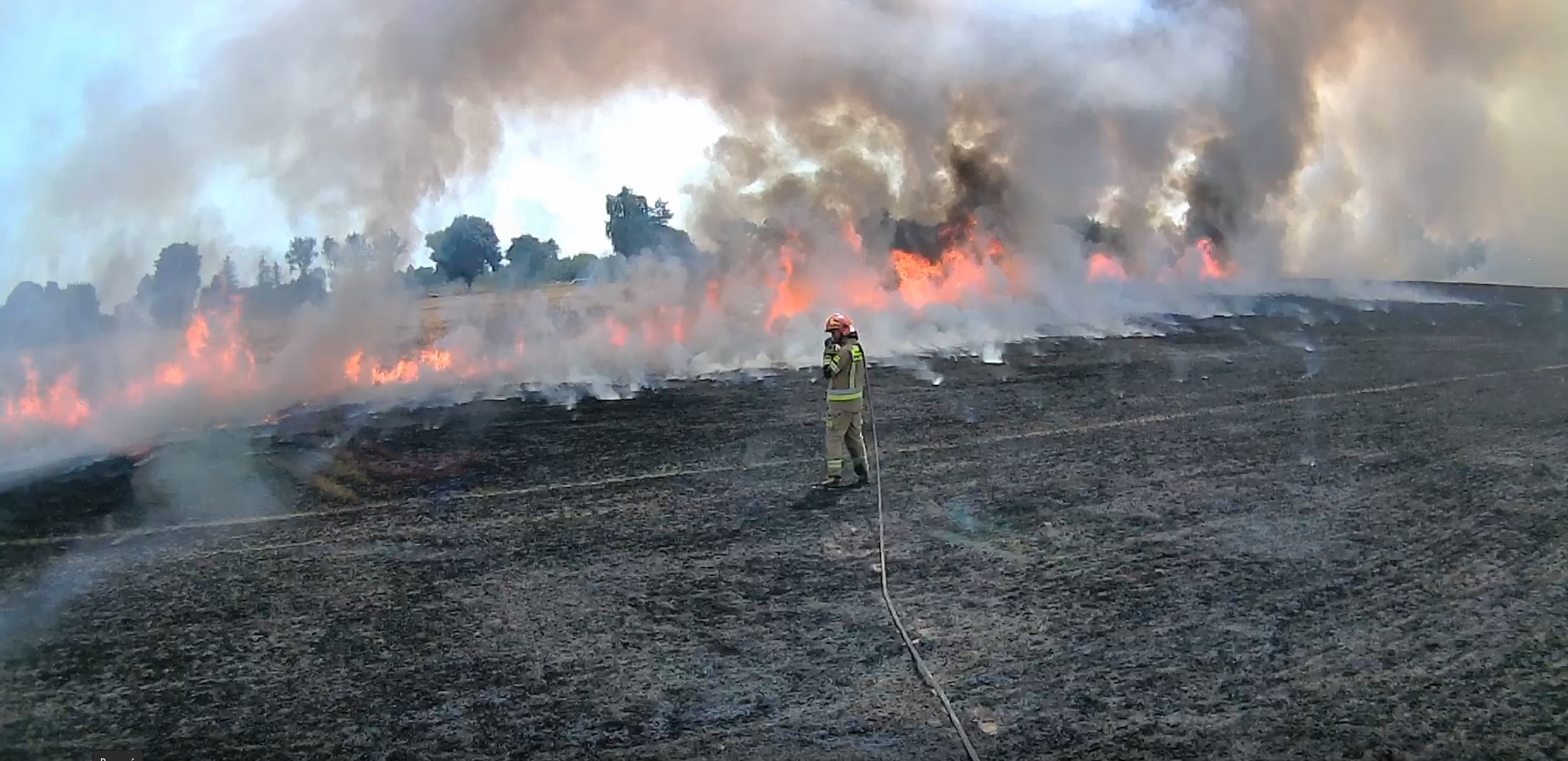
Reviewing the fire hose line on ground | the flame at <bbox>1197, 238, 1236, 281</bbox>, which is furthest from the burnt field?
the flame at <bbox>1197, 238, 1236, 281</bbox>

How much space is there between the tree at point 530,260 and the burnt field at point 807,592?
14.5 meters

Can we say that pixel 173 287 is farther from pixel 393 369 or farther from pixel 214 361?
pixel 393 369

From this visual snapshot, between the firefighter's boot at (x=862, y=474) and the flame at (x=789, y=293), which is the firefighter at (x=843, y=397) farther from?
the flame at (x=789, y=293)

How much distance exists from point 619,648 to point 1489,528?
743cm

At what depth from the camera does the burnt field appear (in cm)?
545

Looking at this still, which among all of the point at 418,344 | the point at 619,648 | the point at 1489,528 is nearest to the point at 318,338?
the point at 418,344

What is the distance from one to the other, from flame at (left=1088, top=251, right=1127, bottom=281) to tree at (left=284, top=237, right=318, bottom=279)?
2355 centimetres

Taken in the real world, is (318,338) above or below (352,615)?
above

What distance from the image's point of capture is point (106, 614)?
24.9 feet

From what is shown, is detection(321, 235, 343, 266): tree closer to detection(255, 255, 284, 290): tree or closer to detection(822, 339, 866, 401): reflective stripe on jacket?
detection(255, 255, 284, 290): tree

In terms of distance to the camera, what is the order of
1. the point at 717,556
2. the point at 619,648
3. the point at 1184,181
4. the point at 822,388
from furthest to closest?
the point at 1184,181 → the point at 822,388 → the point at 717,556 → the point at 619,648

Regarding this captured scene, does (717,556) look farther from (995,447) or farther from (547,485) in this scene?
(995,447)

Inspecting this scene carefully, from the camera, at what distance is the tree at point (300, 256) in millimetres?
16562

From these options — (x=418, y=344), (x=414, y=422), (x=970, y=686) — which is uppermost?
(x=418, y=344)
